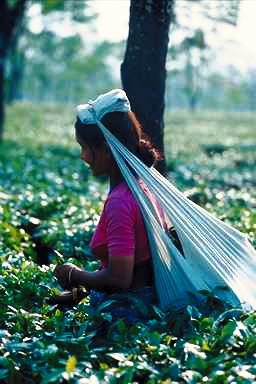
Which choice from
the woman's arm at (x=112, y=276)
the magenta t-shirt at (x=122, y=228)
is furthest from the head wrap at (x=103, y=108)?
the woman's arm at (x=112, y=276)

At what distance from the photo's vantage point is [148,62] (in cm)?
A: 571

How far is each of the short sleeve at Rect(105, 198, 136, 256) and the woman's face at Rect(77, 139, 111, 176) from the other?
0.19m

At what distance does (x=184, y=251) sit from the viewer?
3562mm

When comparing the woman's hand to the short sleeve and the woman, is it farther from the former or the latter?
the short sleeve

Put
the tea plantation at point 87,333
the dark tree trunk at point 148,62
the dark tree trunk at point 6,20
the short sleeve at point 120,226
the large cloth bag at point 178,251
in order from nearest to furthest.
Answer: the tea plantation at point 87,333, the short sleeve at point 120,226, the large cloth bag at point 178,251, the dark tree trunk at point 148,62, the dark tree trunk at point 6,20

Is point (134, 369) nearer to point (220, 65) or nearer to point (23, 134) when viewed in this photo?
point (23, 134)

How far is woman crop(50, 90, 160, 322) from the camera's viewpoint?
336cm

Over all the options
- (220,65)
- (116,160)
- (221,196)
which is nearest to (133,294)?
(116,160)

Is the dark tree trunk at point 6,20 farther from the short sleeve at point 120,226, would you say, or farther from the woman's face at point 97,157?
the short sleeve at point 120,226

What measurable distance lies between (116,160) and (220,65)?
9728 centimetres

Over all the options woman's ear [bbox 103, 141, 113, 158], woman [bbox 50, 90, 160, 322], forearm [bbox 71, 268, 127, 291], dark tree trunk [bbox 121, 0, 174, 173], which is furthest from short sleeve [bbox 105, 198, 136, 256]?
dark tree trunk [bbox 121, 0, 174, 173]

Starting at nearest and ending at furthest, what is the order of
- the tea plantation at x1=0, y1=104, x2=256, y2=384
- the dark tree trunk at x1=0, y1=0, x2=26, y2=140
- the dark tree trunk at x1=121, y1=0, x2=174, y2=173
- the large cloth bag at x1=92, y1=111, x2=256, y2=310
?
the tea plantation at x1=0, y1=104, x2=256, y2=384, the large cloth bag at x1=92, y1=111, x2=256, y2=310, the dark tree trunk at x1=121, y1=0, x2=174, y2=173, the dark tree trunk at x1=0, y1=0, x2=26, y2=140

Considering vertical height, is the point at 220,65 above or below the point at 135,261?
above

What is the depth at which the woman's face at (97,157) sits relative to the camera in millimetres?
3510
